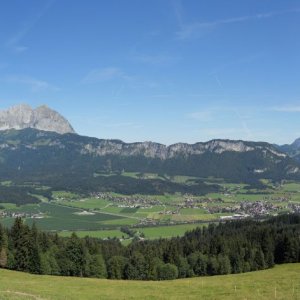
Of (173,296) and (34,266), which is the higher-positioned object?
(173,296)

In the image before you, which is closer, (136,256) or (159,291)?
(159,291)

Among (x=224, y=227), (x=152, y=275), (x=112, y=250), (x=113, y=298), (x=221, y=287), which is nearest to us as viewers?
(x=113, y=298)

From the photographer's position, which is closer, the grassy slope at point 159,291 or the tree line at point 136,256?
the grassy slope at point 159,291

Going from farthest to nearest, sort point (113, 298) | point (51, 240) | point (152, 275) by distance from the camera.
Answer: point (51, 240) < point (152, 275) < point (113, 298)

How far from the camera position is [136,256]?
310ft

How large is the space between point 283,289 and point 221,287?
794 cm

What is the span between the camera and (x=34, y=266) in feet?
279

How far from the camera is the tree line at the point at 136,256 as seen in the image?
3435 inches

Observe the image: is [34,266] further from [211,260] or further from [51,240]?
[211,260]

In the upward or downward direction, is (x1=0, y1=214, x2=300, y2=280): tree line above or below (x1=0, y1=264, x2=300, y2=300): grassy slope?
below

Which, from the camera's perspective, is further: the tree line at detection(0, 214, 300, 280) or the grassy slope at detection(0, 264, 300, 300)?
the tree line at detection(0, 214, 300, 280)

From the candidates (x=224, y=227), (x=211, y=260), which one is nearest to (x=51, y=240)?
(x=211, y=260)

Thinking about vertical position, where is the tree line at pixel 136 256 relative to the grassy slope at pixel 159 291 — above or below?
below

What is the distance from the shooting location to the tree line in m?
87.2
